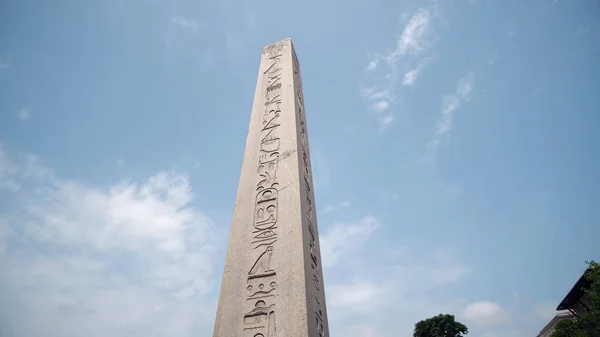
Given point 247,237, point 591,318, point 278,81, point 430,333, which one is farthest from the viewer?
point 430,333

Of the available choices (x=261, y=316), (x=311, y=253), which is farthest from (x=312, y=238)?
(x=261, y=316)

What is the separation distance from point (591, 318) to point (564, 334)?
3.89 feet

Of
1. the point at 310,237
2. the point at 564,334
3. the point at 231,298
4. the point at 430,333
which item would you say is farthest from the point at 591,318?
the point at 430,333

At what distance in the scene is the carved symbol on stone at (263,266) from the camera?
11.0 feet

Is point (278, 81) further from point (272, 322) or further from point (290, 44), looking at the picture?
point (272, 322)

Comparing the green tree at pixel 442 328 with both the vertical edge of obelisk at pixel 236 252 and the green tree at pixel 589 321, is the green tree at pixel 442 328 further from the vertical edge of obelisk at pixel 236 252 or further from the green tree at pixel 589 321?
the vertical edge of obelisk at pixel 236 252

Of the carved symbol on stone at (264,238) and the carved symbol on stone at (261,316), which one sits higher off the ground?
the carved symbol on stone at (264,238)

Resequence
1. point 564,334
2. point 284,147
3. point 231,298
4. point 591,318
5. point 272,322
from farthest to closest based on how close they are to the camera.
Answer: point 564,334 → point 591,318 → point 284,147 → point 231,298 → point 272,322

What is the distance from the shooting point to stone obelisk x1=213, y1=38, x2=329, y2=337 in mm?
3070

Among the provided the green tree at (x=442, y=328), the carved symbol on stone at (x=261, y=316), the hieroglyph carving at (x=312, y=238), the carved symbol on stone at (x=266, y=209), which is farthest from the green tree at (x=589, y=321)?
the green tree at (x=442, y=328)

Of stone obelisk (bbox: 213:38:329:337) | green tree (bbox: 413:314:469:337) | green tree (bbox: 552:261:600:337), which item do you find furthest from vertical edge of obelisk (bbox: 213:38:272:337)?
green tree (bbox: 413:314:469:337)

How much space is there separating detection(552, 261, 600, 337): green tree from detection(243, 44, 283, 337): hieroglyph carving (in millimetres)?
→ 11483

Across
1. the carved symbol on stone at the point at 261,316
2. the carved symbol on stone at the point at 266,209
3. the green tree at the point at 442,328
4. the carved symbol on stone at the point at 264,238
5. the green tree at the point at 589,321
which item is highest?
the green tree at the point at 442,328

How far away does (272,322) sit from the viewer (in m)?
3.01
